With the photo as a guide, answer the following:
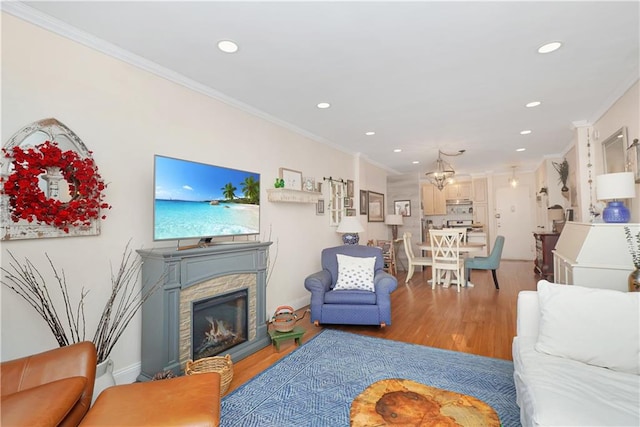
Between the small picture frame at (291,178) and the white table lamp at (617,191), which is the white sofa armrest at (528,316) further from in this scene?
the small picture frame at (291,178)

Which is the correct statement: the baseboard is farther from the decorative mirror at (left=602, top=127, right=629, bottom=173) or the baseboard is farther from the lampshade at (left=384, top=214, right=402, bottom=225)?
the lampshade at (left=384, top=214, right=402, bottom=225)

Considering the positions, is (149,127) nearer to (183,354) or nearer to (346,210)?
(183,354)

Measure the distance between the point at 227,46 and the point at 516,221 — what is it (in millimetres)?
8729

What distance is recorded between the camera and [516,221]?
8.28 metres

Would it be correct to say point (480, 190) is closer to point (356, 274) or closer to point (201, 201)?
point (356, 274)

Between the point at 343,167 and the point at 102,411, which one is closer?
the point at 102,411

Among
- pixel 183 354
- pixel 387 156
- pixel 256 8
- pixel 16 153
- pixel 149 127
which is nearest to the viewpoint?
pixel 16 153

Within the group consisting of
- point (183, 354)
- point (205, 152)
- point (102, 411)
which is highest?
point (205, 152)

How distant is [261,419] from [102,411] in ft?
3.08

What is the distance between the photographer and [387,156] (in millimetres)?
6137

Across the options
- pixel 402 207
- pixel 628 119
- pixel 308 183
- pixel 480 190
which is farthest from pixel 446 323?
pixel 480 190

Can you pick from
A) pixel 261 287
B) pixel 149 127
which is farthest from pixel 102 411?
pixel 149 127

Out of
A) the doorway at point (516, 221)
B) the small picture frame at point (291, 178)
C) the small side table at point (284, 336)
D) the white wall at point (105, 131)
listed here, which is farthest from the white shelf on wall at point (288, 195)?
the doorway at point (516, 221)

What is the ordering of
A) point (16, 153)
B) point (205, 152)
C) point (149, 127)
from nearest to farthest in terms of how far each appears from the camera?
point (16, 153), point (149, 127), point (205, 152)
